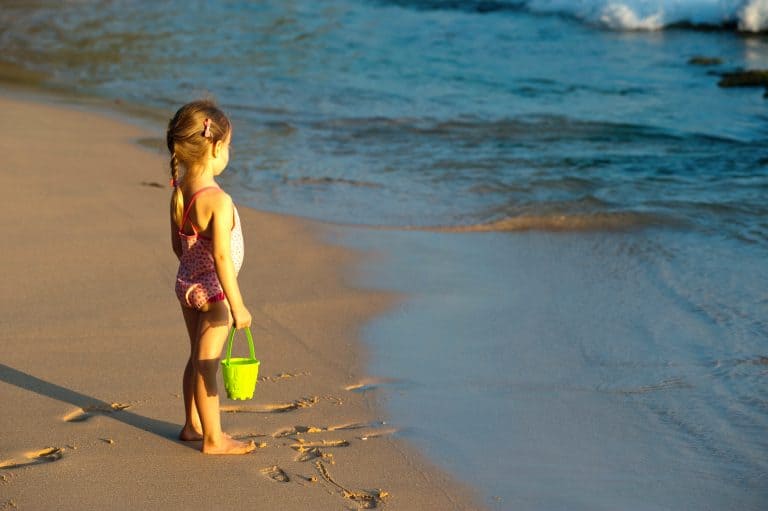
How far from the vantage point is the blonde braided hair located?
10.5 ft

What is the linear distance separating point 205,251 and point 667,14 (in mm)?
19378

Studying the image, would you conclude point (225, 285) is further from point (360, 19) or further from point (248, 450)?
point (360, 19)

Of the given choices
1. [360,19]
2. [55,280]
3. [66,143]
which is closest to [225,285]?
[55,280]

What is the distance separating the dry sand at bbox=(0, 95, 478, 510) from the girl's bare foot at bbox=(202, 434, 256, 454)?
0.03 metres

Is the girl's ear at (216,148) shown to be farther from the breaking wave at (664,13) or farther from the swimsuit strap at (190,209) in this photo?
the breaking wave at (664,13)

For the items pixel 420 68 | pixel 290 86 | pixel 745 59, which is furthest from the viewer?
pixel 745 59

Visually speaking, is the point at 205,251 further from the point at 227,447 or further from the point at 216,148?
the point at 227,447

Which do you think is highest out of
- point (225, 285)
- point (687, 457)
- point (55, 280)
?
point (225, 285)

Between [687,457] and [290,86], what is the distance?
10288mm

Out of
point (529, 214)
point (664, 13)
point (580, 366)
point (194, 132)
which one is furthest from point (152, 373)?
point (664, 13)

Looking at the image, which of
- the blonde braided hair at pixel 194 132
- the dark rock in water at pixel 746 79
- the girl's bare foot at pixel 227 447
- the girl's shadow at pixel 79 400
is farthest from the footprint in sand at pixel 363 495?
the dark rock in water at pixel 746 79

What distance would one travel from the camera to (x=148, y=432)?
3.58 meters

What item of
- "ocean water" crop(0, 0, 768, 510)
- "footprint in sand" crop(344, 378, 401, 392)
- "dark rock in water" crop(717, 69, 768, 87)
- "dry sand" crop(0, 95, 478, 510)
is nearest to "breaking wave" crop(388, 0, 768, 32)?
"ocean water" crop(0, 0, 768, 510)

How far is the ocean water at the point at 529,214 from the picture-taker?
146 inches
